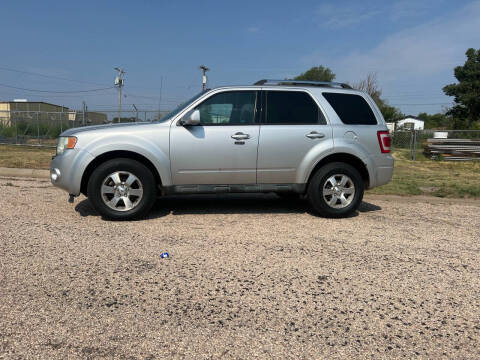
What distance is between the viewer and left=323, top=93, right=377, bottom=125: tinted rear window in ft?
17.8

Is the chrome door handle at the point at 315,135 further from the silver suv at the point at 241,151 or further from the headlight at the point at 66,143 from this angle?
the headlight at the point at 66,143

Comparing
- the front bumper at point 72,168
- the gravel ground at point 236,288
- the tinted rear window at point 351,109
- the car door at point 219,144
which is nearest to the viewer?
the gravel ground at point 236,288

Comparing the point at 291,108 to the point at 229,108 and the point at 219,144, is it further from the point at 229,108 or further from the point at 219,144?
the point at 219,144

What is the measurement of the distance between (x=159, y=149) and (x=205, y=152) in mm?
621

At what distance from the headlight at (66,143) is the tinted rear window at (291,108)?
2635 mm

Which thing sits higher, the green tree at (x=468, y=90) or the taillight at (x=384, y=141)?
the green tree at (x=468, y=90)

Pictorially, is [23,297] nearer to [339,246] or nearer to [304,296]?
[304,296]

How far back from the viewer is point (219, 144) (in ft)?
16.5

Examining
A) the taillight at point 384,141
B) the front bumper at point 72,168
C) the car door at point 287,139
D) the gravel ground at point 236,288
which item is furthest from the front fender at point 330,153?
the front bumper at point 72,168

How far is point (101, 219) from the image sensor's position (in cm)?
496

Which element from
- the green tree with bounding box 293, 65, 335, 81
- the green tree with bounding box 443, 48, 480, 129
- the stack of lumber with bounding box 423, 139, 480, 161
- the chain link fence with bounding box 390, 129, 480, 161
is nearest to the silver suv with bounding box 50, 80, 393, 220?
the chain link fence with bounding box 390, 129, 480, 161

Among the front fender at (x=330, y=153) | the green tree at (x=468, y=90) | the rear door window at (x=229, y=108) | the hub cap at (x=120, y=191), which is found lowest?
the hub cap at (x=120, y=191)

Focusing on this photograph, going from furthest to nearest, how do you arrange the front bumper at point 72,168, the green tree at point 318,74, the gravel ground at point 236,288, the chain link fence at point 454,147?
the green tree at point 318,74, the chain link fence at point 454,147, the front bumper at point 72,168, the gravel ground at point 236,288

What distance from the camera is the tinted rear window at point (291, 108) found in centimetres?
526
